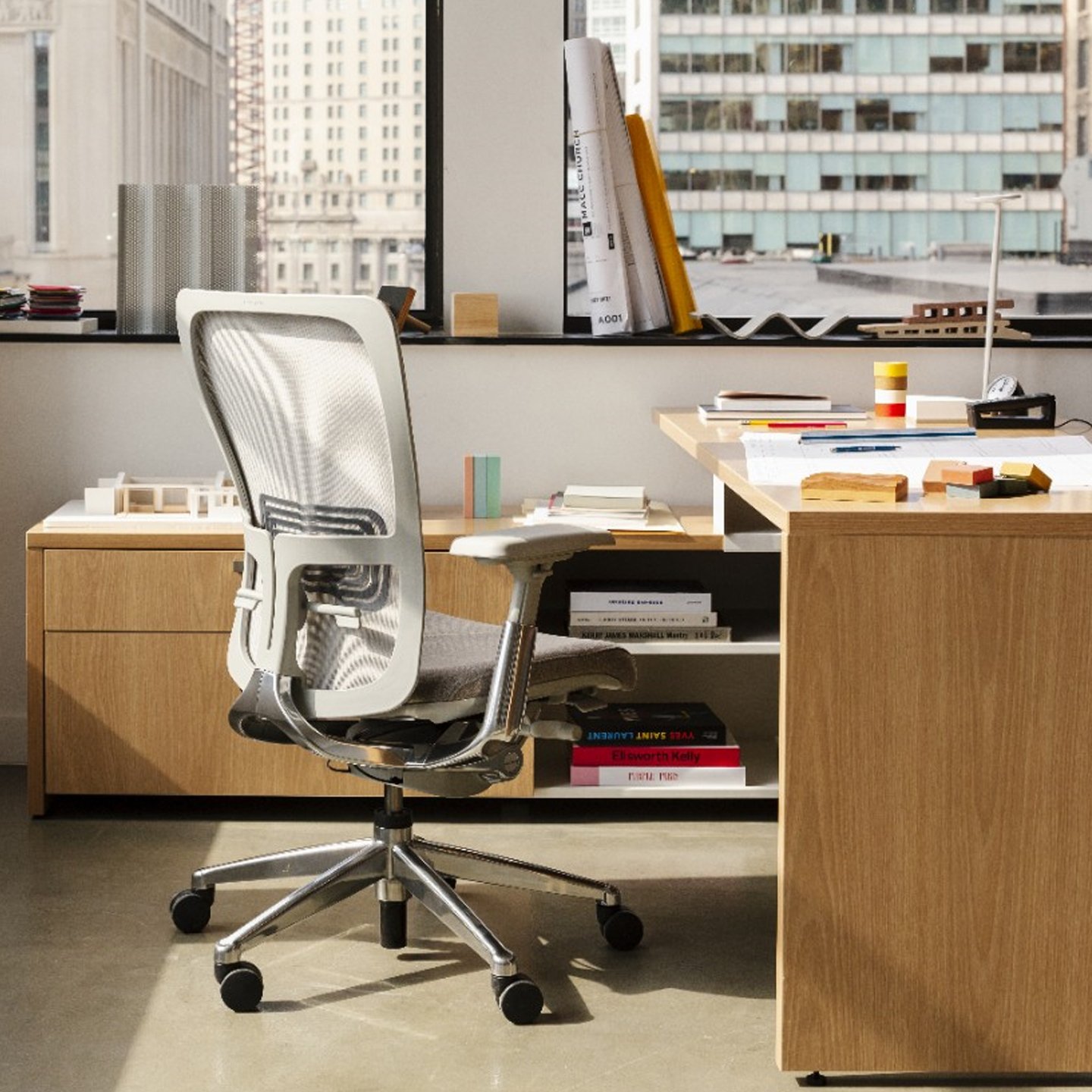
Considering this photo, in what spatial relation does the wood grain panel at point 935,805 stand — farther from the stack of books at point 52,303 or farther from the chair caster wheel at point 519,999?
the stack of books at point 52,303

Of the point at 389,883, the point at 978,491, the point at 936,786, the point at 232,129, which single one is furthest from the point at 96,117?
the point at 936,786

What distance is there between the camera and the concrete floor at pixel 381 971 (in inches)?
95.1

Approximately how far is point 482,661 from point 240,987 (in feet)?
1.97

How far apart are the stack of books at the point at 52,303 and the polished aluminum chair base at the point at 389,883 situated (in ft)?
5.30

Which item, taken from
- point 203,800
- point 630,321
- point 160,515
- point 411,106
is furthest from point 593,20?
point 203,800

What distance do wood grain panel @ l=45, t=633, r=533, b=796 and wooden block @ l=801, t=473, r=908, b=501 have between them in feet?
4.70

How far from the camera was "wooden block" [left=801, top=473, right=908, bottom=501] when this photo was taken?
7.37 feet

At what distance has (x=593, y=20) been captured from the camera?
160 inches

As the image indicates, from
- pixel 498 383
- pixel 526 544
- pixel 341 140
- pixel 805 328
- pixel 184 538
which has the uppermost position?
pixel 341 140

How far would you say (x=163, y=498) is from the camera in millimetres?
3770

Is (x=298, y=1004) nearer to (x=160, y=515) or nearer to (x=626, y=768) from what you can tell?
(x=626, y=768)

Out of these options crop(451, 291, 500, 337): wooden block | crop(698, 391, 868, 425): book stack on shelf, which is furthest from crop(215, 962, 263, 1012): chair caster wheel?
crop(451, 291, 500, 337): wooden block

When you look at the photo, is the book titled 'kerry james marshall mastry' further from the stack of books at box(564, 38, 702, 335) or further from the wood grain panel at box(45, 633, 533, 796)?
the stack of books at box(564, 38, 702, 335)

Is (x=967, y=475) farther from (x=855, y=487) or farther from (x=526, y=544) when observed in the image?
(x=526, y=544)
